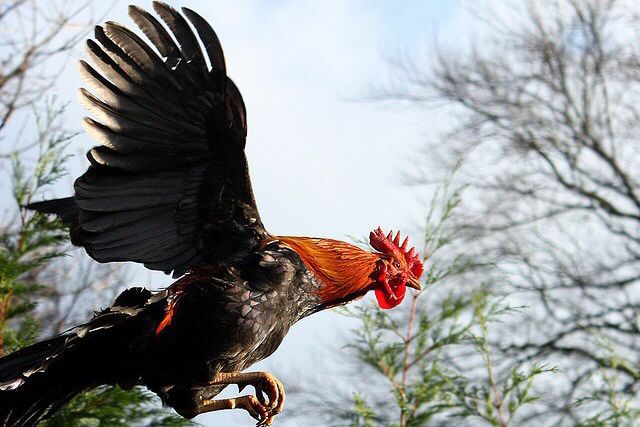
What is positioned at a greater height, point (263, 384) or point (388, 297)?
point (388, 297)

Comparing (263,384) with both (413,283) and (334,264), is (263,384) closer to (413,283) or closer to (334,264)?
(334,264)

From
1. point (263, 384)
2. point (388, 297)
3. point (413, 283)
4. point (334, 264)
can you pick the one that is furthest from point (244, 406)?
point (413, 283)

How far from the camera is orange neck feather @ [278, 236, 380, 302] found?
4496 mm

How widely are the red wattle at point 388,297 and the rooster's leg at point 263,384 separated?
2.38ft

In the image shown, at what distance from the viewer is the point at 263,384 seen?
14.2 ft

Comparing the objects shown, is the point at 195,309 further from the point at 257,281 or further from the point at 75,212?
the point at 75,212

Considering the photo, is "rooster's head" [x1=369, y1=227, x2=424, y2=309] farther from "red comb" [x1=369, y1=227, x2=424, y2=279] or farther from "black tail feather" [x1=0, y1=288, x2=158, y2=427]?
"black tail feather" [x1=0, y1=288, x2=158, y2=427]

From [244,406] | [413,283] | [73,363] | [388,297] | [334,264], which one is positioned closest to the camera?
[73,363]

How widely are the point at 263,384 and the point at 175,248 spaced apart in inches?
27.2

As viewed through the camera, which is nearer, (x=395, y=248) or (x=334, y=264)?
(x=334, y=264)

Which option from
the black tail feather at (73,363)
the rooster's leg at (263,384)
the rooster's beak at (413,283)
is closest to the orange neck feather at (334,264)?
the rooster's beak at (413,283)

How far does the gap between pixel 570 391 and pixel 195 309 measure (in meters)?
10.8

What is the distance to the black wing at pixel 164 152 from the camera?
13.6ft

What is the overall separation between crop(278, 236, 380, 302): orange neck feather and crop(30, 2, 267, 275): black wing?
223 mm
